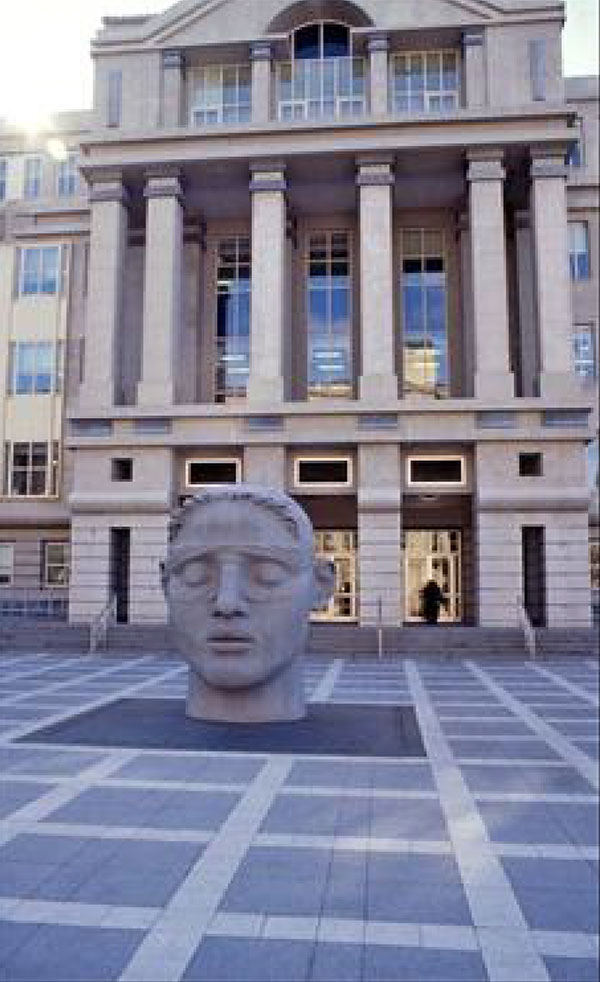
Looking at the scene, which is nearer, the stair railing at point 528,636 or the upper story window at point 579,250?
the stair railing at point 528,636

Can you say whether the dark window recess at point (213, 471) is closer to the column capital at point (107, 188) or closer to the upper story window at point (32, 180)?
the column capital at point (107, 188)

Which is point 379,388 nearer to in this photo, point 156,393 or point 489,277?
point 489,277

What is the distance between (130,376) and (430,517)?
13072 mm

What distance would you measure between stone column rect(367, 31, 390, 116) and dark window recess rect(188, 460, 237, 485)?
46.6ft

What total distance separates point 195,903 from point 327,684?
11.8 meters

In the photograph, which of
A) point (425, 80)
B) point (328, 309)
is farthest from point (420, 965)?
point (425, 80)

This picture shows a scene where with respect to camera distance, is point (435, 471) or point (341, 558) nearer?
point (435, 471)

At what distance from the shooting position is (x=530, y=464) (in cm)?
2806

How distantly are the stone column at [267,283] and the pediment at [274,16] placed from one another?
20.6 ft

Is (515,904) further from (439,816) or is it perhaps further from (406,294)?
(406,294)

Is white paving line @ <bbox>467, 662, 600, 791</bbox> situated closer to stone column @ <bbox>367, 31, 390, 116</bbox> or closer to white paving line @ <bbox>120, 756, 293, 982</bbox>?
white paving line @ <bbox>120, 756, 293, 982</bbox>

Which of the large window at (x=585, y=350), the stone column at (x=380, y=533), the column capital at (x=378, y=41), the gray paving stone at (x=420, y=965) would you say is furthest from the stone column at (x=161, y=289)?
the gray paving stone at (x=420, y=965)

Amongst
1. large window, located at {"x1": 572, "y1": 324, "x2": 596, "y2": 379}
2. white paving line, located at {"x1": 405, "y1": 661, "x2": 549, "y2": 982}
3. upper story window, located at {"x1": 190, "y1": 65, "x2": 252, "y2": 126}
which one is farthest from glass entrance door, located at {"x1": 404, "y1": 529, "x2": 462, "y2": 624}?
white paving line, located at {"x1": 405, "y1": 661, "x2": 549, "y2": 982}

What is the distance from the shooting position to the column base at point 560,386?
89.4ft
